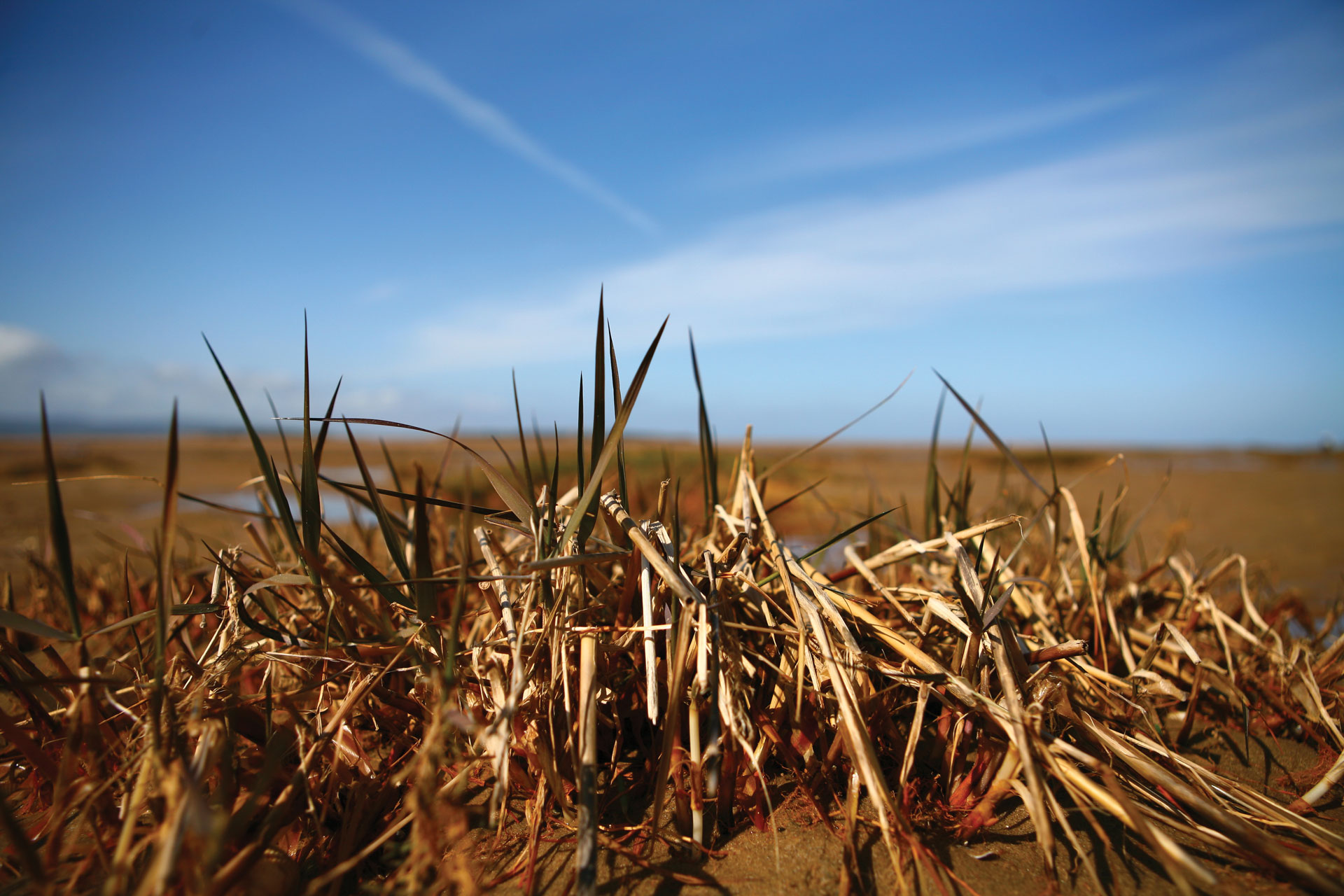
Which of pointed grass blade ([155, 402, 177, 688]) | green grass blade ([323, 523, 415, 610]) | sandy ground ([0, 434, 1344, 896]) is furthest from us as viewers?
green grass blade ([323, 523, 415, 610])

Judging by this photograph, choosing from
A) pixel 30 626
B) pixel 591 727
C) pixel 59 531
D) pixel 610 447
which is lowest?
pixel 591 727

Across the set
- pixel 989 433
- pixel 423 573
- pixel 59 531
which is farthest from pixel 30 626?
pixel 989 433

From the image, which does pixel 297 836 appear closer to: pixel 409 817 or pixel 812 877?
pixel 409 817

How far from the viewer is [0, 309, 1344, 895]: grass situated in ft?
2.78

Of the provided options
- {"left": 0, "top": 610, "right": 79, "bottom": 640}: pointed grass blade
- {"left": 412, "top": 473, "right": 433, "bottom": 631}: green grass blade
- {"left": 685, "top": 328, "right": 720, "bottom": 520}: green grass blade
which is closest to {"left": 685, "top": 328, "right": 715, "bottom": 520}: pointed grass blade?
{"left": 685, "top": 328, "right": 720, "bottom": 520}: green grass blade

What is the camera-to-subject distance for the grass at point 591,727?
2.78 feet

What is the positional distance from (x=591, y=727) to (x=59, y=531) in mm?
763

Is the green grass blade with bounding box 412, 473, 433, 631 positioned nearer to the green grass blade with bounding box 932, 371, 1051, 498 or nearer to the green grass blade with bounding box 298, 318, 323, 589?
the green grass blade with bounding box 298, 318, 323, 589

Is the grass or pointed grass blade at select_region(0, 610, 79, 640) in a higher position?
pointed grass blade at select_region(0, 610, 79, 640)

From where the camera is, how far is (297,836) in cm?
101

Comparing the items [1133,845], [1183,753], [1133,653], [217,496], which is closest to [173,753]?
[1133,845]

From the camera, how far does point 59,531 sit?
0.88 metres

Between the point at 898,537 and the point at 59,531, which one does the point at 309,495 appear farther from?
the point at 898,537

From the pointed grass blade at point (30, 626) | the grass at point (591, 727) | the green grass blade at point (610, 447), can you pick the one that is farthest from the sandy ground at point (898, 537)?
the green grass blade at point (610, 447)
